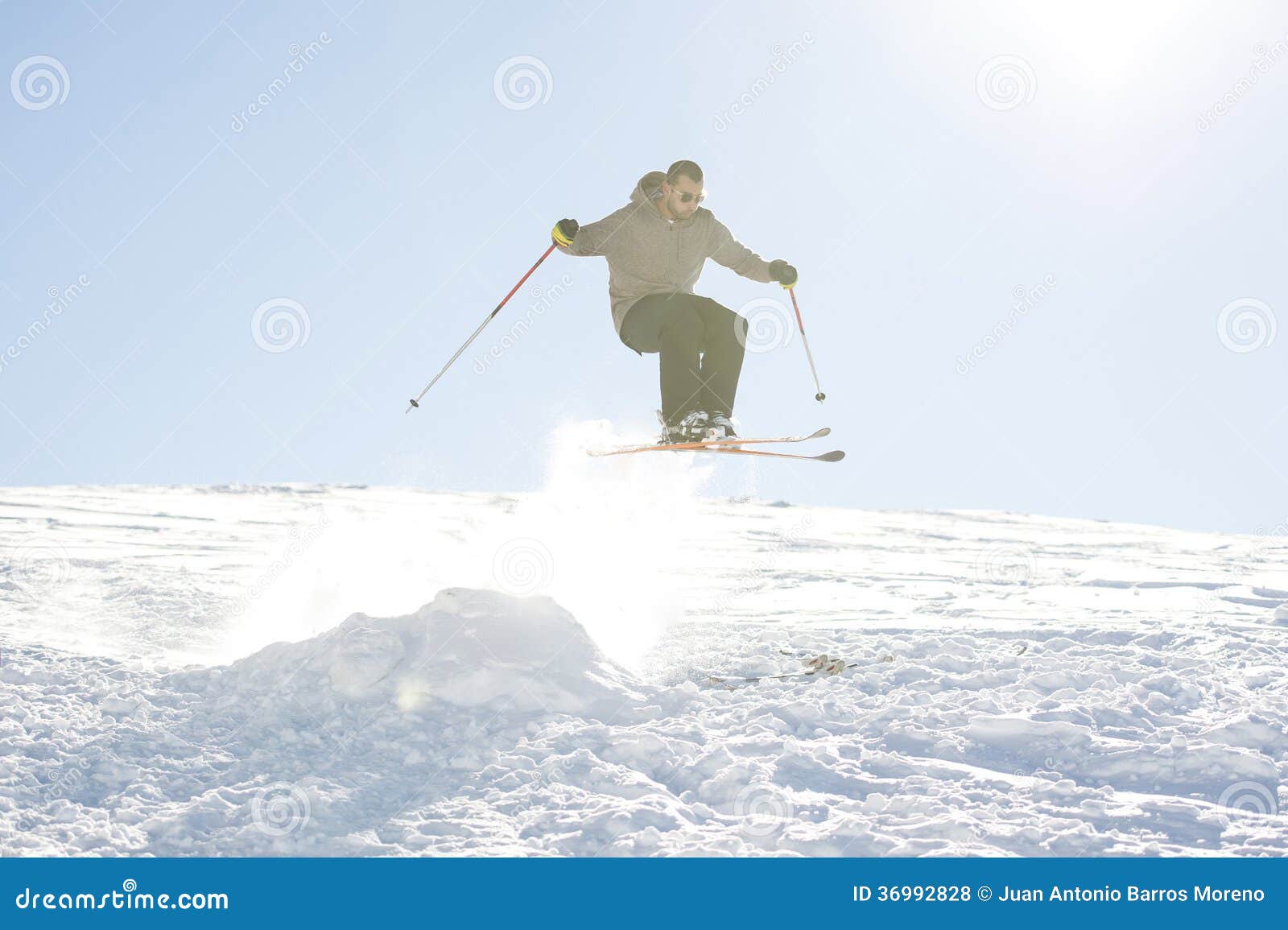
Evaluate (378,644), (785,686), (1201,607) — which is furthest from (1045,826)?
(1201,607)

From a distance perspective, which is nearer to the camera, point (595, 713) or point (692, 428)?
point (595, 713)

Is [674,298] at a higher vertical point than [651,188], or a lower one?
lower

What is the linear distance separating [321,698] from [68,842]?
1479 mm

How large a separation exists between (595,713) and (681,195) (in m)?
3.65

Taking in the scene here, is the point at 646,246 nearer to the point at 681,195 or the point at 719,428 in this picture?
the point at 681,195

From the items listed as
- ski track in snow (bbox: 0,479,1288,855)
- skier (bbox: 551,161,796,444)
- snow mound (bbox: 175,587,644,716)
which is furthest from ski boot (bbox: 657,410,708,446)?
snow mound (bbox: 175,587,644,716)

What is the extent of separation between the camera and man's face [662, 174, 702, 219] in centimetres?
695

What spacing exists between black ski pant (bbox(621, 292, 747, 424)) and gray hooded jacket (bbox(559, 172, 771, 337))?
6.0 inches

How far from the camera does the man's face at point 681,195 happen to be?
22.8ft

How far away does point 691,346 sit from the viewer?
7.12 m

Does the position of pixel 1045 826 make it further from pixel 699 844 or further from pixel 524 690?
pixel 524 690

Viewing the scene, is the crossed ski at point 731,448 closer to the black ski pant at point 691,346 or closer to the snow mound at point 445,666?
the black ski pant at point 691,346

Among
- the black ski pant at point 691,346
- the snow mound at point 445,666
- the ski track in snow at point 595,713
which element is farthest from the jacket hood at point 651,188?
the snow mound at point 445,666

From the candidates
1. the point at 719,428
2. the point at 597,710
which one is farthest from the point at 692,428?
the point at 597,710
